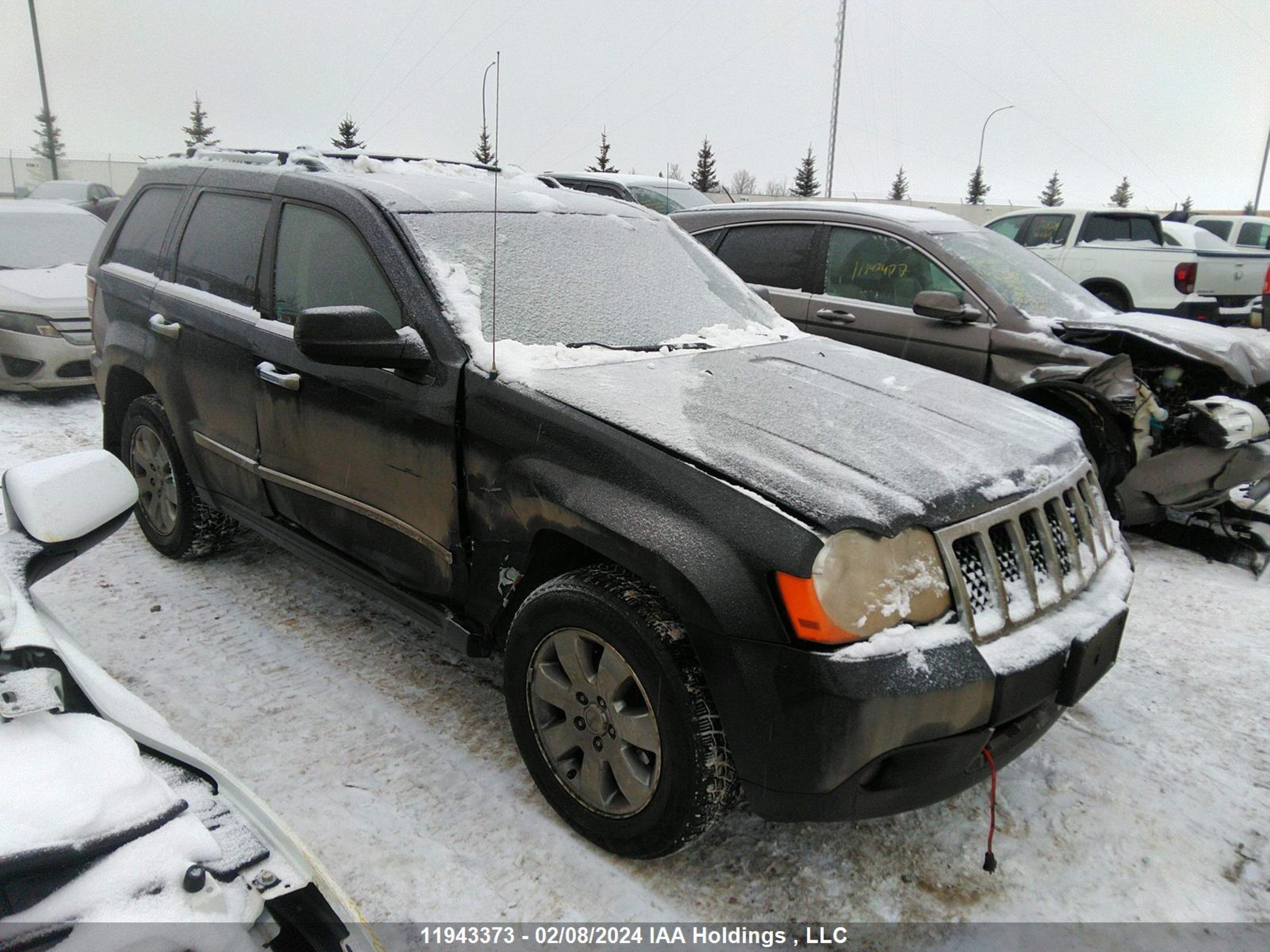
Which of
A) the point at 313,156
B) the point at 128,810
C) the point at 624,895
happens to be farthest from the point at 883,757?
the point at 313,156

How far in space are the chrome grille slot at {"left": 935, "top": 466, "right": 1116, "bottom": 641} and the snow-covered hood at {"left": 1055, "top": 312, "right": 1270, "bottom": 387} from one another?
2722 millimetres

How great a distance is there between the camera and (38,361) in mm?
7039

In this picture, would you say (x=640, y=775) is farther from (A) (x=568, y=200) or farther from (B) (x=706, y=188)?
(B) (x=706, y=188)

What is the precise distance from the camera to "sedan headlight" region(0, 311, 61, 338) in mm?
7074

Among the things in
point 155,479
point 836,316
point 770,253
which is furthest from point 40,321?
point 836,316

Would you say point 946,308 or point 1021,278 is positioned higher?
point 1021,278

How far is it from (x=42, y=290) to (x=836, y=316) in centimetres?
652

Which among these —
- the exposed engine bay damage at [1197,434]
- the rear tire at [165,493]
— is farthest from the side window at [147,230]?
the exposed engine bay damage at [1197,434]

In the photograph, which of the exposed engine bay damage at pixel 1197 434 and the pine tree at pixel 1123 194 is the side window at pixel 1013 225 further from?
the pine tree at pixel 1123 194

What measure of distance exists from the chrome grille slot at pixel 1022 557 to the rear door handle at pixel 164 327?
331 cm

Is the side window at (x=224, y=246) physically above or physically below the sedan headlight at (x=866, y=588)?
above

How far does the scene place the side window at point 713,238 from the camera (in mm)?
6262

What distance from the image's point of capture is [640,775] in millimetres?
2342

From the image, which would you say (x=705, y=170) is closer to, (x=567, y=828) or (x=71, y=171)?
(x=71, y=171)
